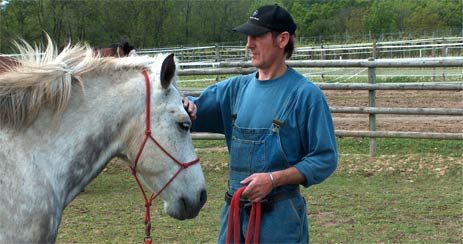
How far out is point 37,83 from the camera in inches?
92.9

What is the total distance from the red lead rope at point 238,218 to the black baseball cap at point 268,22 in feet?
2.39

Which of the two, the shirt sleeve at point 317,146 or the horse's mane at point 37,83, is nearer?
the horse's mane at point 37,83

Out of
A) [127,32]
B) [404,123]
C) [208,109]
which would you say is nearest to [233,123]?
[208,109]

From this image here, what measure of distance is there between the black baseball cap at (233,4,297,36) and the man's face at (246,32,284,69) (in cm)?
3

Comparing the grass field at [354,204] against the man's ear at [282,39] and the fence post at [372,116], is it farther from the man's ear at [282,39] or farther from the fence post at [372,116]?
the man's ear at [282,39]

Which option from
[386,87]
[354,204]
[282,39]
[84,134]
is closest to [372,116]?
[386,87]

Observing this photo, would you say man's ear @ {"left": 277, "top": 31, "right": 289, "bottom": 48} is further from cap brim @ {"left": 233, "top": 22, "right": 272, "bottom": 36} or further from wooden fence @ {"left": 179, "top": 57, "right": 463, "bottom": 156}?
wooden fence @ {"left": 179, "top": 57, "right": 463, "bottom": 156}

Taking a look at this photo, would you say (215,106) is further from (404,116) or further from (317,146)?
(404,116)

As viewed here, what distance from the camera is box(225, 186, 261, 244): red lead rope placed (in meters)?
2.64

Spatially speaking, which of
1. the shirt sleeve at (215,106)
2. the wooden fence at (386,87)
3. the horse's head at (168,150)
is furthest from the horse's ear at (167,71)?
the wooden fence at (386,87)

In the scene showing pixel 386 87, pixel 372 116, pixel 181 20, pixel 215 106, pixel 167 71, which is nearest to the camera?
pixel 167 71

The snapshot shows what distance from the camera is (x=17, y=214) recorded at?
225cm

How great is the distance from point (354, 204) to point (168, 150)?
4536mm

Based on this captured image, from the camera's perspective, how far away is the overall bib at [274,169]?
2.64m
